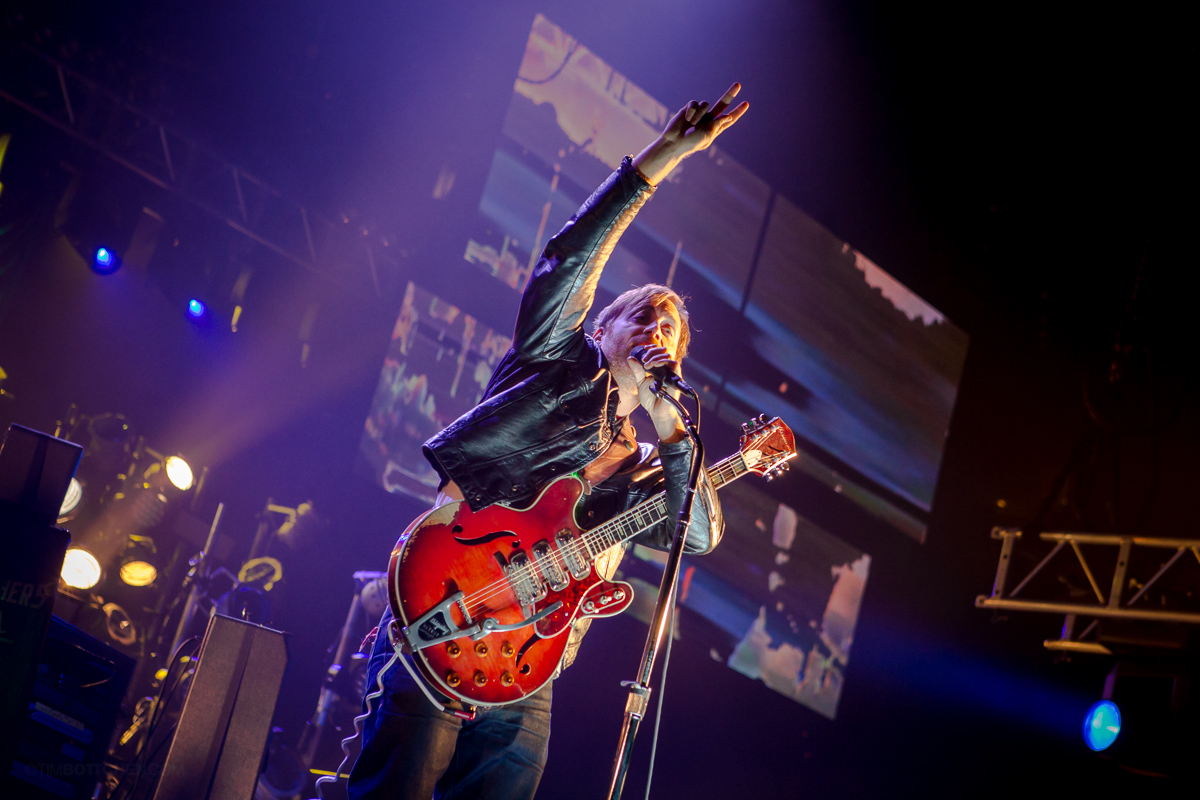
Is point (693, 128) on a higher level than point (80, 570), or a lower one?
higher

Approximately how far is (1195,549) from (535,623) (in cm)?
522

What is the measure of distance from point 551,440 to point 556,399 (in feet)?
0.36

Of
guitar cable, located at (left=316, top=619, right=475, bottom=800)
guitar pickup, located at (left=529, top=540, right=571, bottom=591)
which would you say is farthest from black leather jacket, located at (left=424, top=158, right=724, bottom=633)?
guitar cable, located at (left=316, top=619, right=475, bottom=800)

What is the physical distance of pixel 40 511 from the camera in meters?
2.70

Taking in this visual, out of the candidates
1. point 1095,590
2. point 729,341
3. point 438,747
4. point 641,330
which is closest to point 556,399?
point 641,330

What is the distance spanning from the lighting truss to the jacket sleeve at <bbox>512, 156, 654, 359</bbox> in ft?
17.0

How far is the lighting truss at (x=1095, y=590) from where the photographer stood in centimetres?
565

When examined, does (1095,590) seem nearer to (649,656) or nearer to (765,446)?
(765,446)

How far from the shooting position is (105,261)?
6.29 metres

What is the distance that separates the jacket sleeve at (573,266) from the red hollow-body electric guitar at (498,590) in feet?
1.29

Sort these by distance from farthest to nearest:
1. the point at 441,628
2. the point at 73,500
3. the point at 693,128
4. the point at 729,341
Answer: the point at 729,341 < the point at 73,500 < the point at 441,628 < the point at 693,128

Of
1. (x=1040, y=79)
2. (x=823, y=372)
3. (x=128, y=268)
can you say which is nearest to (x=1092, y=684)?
(x=823, y=372)

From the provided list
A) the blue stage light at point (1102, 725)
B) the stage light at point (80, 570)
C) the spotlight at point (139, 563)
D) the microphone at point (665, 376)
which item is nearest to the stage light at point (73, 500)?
the stage light at point (80, 570)

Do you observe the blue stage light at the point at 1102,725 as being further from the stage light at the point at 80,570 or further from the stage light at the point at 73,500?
the stage light at the point at 73,500
